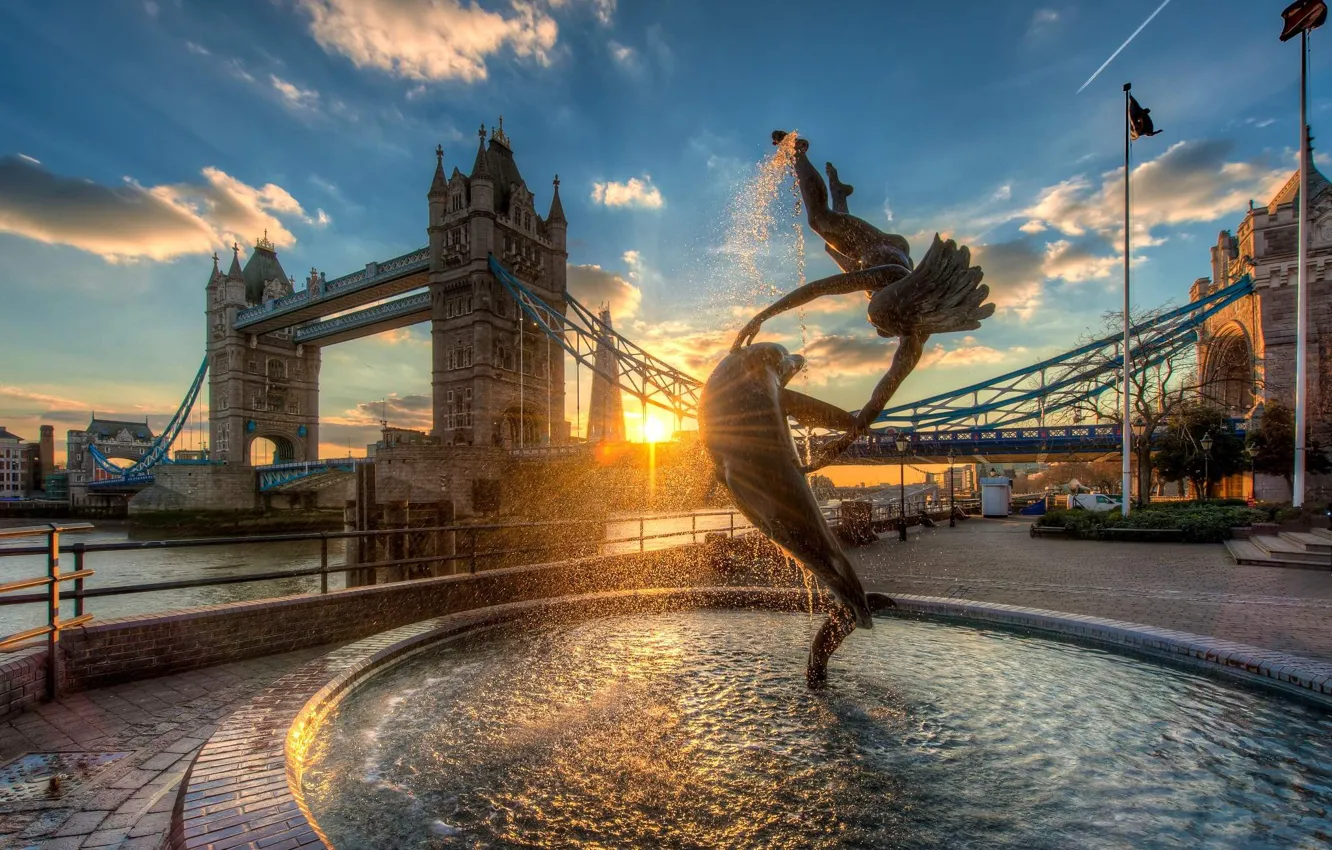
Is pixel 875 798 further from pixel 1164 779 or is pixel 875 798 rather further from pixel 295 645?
pixel 295 645

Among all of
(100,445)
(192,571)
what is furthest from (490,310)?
(100,445)

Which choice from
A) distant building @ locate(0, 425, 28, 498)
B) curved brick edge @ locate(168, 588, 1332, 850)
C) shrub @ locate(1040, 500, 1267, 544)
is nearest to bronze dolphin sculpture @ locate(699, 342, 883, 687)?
curved brick edge @ locate(168, 588, 1332, 850)

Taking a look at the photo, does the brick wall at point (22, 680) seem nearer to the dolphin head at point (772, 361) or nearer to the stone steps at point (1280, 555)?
the dolphin head at point (772, 361)

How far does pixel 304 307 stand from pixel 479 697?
6937cm

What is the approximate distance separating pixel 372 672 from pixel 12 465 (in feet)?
505

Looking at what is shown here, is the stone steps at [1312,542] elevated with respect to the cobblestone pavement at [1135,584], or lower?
elevated

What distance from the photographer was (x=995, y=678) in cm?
439

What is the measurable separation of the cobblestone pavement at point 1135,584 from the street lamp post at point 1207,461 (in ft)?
40.4

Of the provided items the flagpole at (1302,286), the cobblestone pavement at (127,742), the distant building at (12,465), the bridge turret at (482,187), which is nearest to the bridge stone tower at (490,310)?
the bridge turret at (482,187)

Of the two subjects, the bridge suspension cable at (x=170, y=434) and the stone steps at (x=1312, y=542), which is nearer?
the stone steps at (x=1312, y=542)

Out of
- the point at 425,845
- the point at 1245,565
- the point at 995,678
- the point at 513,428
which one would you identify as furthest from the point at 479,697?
the point at 513,428

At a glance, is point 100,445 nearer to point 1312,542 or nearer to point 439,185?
point 439,185

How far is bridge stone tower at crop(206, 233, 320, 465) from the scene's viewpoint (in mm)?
68625

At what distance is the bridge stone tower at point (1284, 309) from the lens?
85.2ft
